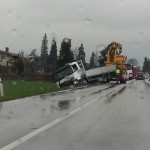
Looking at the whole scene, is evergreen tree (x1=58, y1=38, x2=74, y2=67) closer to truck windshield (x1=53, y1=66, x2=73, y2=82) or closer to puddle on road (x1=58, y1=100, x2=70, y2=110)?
truck windshield (x1=53, y1=66, x2=73, y2=82)

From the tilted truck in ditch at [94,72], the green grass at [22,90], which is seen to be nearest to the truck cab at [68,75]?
the tilted truck in ditch at [94,72]

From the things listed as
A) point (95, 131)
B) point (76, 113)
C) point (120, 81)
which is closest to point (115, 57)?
point (120, 81)

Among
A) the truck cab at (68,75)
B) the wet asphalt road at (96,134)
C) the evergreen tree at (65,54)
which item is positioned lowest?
the wet asphalt road at (96,134)

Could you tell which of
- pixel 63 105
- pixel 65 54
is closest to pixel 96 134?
pixel 63 105

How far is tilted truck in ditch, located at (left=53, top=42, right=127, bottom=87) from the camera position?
138 ft

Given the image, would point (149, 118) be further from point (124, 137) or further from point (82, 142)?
point (82, 142)

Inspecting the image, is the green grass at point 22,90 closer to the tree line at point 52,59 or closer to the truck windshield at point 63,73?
the truck windshield at point 63,73

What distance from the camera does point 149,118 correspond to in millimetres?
13297

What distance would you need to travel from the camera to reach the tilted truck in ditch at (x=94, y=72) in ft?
138

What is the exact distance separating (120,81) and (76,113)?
124 ft

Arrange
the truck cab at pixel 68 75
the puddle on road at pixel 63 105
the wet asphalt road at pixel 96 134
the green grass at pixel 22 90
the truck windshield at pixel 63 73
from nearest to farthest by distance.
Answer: the wet asphalt road at pixel 96 134
the puddle on road at pixel 63 105
the green grass at pixel 22 90
the truck cab at pixel 68 75
the truck windshield at pixel 63 73

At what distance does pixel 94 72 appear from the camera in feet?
169

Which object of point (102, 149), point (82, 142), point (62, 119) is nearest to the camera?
point (102, 149)

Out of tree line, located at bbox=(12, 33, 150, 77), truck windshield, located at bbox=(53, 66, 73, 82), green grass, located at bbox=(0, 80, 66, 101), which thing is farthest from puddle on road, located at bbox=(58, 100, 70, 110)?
tree line, located at bbox=(12, 33, 150, 77)
